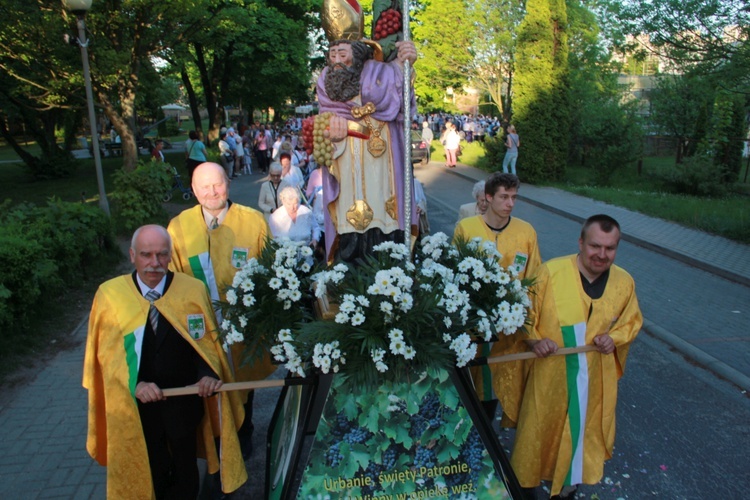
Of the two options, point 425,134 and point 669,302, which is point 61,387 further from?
point 425,134

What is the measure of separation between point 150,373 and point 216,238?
1.18 meters

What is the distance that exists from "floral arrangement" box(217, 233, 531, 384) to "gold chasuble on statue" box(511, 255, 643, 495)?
33 centimetres

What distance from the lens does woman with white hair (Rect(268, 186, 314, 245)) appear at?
6062 mm

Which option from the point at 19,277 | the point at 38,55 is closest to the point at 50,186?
the point at 38,55

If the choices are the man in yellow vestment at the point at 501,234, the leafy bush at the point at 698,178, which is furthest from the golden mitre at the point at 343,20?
the leafy bush at the point at 698,178

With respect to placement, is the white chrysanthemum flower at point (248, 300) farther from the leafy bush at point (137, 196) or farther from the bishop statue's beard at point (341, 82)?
the leafy bush at point (137, 196)

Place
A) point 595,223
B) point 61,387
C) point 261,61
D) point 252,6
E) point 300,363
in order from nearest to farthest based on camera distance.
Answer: point 300,363, point 595,223, point 61,387, point 252,6, point 261,61

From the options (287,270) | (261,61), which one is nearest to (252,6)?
(261,61)

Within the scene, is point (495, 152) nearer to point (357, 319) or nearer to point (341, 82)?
point (341, 82)

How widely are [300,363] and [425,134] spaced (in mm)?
24925

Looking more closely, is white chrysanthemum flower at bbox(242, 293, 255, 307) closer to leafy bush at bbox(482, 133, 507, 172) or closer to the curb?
the curb

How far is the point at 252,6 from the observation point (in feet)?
74.6

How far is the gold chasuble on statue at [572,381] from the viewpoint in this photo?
3.26m

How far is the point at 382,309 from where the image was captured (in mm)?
2525
